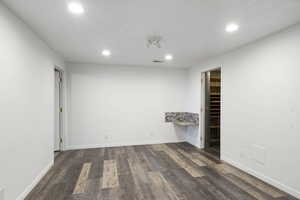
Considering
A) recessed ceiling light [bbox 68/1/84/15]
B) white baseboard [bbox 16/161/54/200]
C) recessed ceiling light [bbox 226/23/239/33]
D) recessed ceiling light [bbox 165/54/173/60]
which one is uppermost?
recessed ceiling light [bbox 165/54/173/60]

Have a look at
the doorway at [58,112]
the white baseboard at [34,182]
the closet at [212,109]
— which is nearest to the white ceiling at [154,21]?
the doorway at [58,112]

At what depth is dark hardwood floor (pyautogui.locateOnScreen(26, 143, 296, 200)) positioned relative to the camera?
7.43 feet

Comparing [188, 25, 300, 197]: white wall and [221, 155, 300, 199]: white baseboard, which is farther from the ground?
[188, 25, 300, 197]: white wall

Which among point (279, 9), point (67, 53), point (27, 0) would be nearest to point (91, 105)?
point (67, 53)

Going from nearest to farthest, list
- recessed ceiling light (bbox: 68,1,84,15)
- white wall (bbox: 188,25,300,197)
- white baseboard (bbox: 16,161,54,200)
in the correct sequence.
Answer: recessed ceiling light (bbox: 68,1,84,15)
white baseboard (bbox: 16,161,54,200)
white wall (bbox: 188,25,300,197)

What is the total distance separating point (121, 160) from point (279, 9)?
3.81 meters

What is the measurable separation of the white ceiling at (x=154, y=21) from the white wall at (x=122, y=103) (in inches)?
56.7

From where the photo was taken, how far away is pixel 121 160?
142 inches

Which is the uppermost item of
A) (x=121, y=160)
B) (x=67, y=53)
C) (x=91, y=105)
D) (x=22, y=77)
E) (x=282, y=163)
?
(x=67, y=53)

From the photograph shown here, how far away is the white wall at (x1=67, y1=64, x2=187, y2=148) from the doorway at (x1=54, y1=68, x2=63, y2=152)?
240 mm

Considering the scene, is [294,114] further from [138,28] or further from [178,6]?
[138,28]

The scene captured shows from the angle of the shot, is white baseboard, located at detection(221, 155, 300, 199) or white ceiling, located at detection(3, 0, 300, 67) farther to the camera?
white baseboard, located at detection(221, 155, 300, 199)

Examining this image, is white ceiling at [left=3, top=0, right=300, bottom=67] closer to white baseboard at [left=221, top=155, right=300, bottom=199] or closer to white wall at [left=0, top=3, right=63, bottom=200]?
white wall at [left=0, top=3, right=63, bottom=200]

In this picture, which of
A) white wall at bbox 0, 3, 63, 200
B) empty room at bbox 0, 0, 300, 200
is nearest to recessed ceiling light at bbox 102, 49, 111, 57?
empty room at bbox 0, 0, 300, 200
